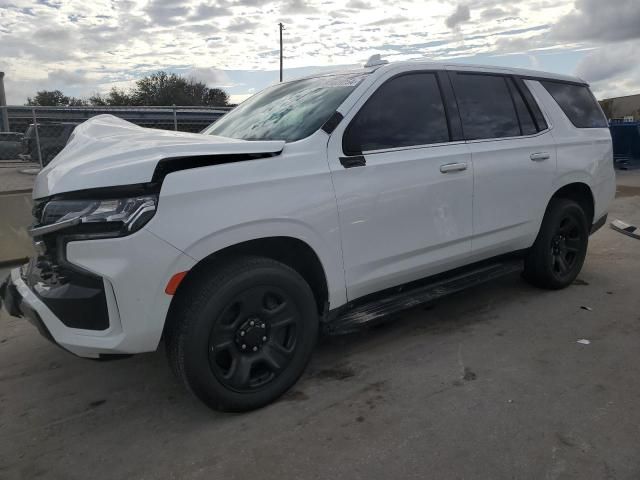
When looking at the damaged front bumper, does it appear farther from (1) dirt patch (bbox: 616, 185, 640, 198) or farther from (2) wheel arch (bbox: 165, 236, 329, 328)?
(1) dirt patch (bbox: 616, 185, 640, 198)

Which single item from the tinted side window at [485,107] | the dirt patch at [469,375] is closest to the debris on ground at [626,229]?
the tinted side window at [485,107]

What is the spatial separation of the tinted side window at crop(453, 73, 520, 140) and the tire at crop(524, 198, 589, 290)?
2.90ft

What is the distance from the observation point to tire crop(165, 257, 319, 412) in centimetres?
267

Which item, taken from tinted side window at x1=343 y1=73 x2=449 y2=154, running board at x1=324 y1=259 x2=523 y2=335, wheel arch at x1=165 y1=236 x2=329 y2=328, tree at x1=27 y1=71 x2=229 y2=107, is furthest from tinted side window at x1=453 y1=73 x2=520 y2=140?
tree at x1=27 y1=71 x2=229 y2=107

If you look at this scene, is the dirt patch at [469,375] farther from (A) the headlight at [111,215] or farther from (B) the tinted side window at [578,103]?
(B) the tinted side window at [578,103]

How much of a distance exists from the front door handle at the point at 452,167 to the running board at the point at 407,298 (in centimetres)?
79

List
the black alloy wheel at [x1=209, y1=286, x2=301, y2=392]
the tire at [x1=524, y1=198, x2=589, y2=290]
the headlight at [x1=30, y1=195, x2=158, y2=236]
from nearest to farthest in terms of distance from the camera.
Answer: the headlight at [x1=30, y1=195, x2=158, y2=236]
the black alloy wheel at [x1=209, y1=286, x2=301, y2=392]
the tire at [x1=524, y1=198, x2=589, y2=290]

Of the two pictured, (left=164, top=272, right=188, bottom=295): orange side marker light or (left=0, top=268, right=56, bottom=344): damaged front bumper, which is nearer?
(left=164, top=272, right=188, bottom=295): orange side marker light

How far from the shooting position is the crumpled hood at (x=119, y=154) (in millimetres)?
2504

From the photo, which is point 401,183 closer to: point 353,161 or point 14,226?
point 353,161

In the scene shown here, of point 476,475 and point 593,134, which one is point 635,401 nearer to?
point 476,475

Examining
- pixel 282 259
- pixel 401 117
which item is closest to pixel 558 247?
pixel 401 117

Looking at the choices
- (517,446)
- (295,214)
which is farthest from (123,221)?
(517,446)

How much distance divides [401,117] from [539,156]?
4.97ft
